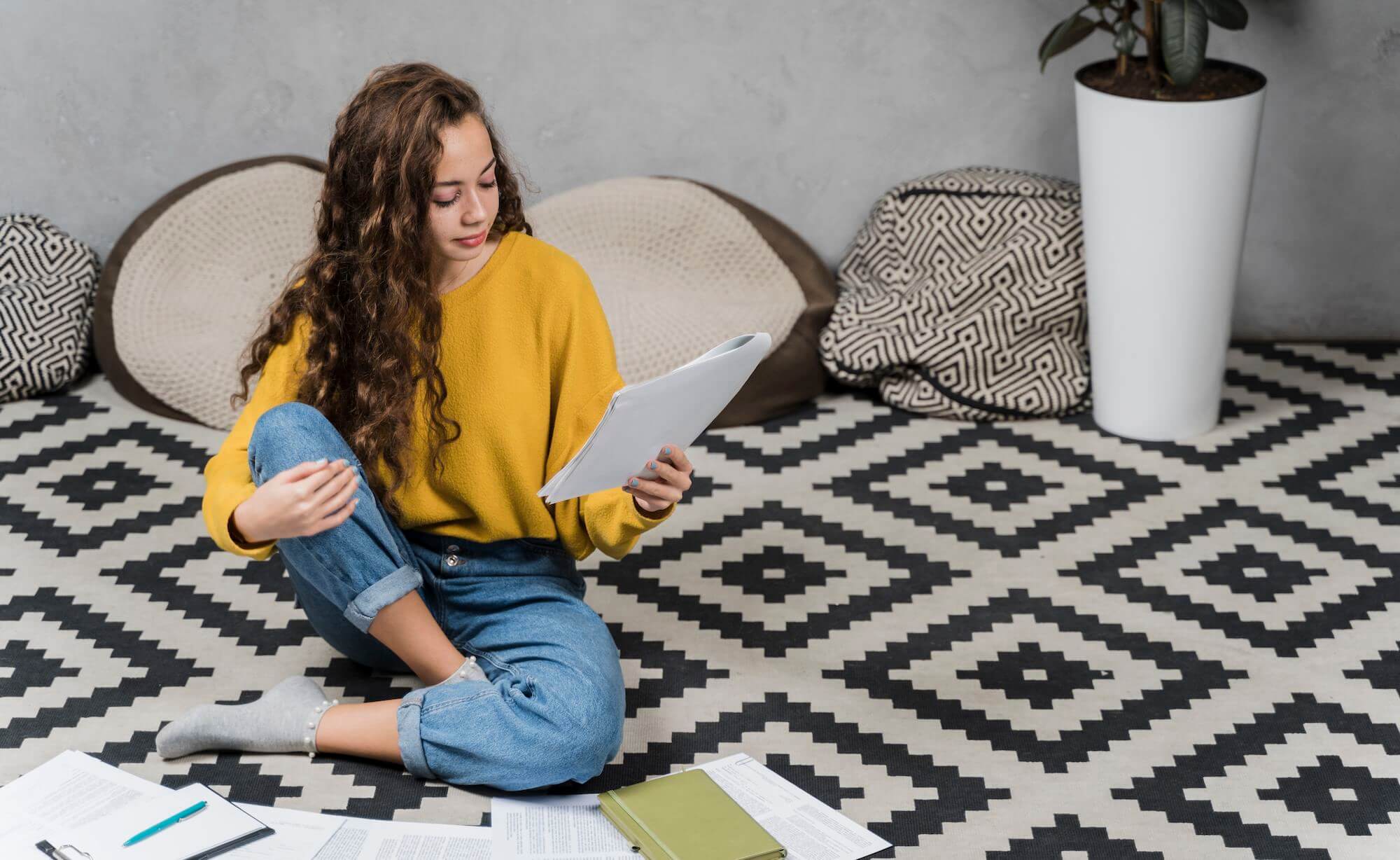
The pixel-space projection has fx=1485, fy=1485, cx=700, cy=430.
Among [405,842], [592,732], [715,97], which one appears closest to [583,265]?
[715,97]

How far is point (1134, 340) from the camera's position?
8.79 feet

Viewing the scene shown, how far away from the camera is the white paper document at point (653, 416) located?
58.6 inches

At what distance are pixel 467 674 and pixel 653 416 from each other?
45cm

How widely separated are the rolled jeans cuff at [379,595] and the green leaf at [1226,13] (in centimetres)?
169

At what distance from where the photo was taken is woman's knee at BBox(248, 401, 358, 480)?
1626 mm

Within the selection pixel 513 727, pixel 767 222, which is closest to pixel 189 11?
pixel 767 222

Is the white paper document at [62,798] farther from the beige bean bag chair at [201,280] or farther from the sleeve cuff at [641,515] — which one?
the beige bean bag chair at [201,280]

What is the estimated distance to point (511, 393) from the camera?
1.74m

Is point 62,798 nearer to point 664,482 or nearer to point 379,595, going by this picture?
point 379,595

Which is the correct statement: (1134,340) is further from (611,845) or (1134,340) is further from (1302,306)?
(611,845)

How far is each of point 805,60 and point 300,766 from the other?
6.06ft

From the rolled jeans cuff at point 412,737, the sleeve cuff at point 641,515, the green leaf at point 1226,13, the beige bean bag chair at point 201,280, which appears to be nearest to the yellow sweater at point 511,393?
the sleeve cuff at point 641,515

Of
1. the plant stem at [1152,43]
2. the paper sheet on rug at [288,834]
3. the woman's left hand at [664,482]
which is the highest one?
the plant stem at [1152,43]

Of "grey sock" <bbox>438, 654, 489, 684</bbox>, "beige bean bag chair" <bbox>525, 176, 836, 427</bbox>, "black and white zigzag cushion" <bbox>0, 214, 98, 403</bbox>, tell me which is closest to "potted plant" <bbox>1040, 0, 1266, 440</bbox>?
"beige bean bag chair" <bbox>525, 176, 836, 427</bbox>
